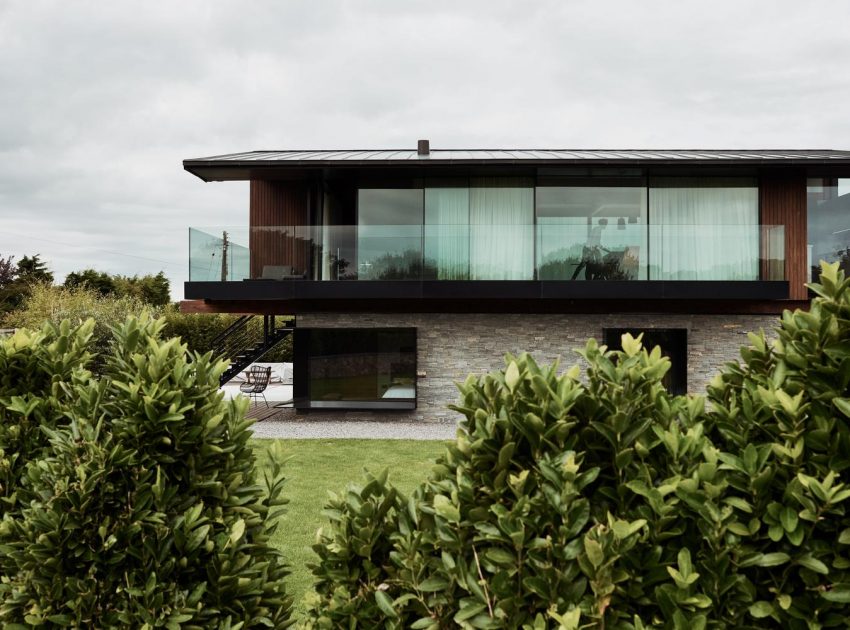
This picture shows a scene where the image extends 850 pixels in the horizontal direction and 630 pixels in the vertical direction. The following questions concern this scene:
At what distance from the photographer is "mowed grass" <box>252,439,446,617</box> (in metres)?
6.12

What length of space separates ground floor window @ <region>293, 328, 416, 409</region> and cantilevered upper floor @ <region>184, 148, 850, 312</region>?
1257mm

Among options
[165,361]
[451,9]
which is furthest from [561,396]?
[451,9]

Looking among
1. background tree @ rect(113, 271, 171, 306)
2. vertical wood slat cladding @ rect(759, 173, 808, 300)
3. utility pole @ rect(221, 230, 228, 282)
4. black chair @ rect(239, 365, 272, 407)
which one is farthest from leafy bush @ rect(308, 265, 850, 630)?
background tree @ rect(113, 271, 171, 306)

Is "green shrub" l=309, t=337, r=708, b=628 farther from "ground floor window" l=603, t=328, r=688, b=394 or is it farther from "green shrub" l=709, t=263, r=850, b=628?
"ground floor window" l=603, t=328, r=688, b=394

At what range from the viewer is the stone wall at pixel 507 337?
15734 millimetres

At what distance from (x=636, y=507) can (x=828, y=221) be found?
59.1ft

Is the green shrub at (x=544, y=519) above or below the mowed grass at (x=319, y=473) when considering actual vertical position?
above

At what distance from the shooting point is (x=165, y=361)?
254 cm

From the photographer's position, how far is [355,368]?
647 inches

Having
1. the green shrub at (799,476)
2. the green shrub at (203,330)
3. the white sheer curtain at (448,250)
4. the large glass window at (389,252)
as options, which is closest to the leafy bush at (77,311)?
the green shrub at (203,330)

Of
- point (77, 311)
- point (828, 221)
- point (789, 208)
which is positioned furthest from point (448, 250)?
point (77, 311)

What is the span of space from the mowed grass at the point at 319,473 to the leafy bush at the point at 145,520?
106 inches

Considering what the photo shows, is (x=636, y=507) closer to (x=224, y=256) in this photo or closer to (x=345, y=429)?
(x=345, y=429)

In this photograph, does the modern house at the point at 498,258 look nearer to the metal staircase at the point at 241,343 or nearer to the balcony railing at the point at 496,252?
the balcony railing at the point at 496,252
